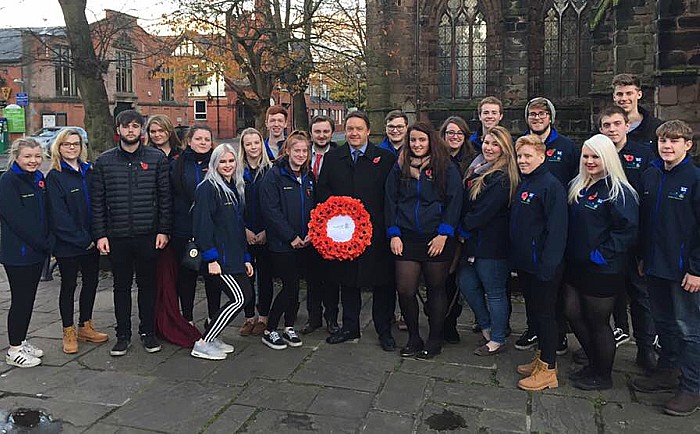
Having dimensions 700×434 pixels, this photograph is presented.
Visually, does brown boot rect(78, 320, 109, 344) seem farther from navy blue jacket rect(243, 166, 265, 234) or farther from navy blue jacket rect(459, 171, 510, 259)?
navy blue jacket rect(459, 171, 510, 259)

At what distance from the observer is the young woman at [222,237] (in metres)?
5.52

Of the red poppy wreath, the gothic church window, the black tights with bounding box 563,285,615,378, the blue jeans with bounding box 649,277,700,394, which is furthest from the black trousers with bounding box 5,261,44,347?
the gothic church window

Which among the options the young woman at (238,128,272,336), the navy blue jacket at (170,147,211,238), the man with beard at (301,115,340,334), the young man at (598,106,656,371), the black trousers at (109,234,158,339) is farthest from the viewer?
the man with beard at (301,115,340,334)

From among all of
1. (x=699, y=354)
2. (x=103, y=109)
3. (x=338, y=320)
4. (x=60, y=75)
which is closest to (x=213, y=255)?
(x=338, y=320)

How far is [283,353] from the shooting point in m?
5.86

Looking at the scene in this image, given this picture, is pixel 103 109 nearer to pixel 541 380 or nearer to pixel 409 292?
pixel 409 292

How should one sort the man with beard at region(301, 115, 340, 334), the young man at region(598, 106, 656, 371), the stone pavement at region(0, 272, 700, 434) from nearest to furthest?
the stone pavement at region(0, 272, 700, 434), the young man at region(598, 106, 656, 371), the man with beard at region(301, 115, 340, 334)

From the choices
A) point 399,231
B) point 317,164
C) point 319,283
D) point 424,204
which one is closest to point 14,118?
point 317,164

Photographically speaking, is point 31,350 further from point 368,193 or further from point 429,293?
point 429,293

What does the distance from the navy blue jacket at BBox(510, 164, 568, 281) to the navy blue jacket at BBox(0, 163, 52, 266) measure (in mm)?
3941

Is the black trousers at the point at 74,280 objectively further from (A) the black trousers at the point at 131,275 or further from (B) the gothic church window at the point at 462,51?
(B) the gothic church window at the point at 462,51

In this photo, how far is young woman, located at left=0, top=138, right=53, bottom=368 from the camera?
17.7 feet

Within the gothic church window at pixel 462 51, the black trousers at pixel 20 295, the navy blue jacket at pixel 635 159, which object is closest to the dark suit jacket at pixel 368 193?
the navy blue jacket at pixel 635 159

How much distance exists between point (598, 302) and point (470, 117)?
1445cm
